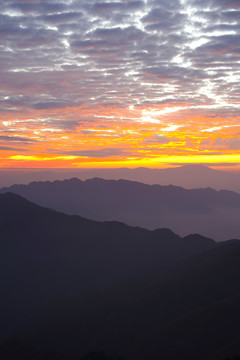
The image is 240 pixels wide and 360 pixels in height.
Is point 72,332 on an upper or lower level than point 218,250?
lower

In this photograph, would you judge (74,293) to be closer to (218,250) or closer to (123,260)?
(123,260)

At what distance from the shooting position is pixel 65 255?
17238cm

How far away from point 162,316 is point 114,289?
1329 inches

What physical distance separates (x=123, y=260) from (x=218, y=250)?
48830mm

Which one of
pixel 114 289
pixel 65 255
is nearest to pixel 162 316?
pixel 114 289

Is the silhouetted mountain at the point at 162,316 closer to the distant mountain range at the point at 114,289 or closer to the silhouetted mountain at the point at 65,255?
the distant mountain range at the point at 114,289

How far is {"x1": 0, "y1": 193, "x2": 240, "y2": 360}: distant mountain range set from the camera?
89562mm

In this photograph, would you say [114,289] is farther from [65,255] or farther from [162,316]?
[65,255]

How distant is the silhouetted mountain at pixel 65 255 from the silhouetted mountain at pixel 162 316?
14515 millimetres

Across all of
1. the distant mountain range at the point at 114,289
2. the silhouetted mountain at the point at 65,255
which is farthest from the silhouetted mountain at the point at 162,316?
the silhouetted mountain at the point at 65,255

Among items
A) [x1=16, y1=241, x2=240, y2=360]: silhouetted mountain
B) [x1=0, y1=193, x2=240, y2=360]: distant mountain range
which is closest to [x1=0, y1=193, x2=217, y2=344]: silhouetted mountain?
[x1=0, y1=193, x2=240, y2=360]: distant mountain range

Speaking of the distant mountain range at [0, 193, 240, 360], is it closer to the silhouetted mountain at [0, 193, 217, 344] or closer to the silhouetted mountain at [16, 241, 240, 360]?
the silhouetted mountain at [16, 241, 240, 360]

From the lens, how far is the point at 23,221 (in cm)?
18938

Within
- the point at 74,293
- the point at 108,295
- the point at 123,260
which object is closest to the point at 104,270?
the point at 123,260
